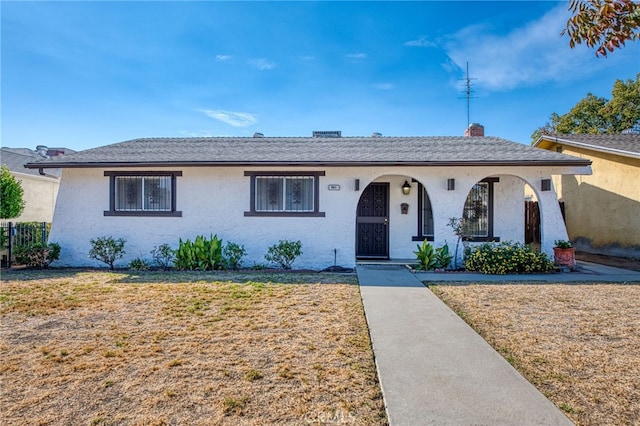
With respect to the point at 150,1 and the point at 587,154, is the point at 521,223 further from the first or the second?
the point at 150,1

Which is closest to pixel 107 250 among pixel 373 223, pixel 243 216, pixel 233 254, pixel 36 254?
pixel 36 254

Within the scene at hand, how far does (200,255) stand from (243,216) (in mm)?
1525

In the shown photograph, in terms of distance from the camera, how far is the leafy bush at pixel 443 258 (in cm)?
909

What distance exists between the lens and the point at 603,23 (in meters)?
2.86

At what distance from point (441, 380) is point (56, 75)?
15062 mm

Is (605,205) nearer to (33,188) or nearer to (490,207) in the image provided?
(490,207)

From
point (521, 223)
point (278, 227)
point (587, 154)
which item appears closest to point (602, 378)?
point (278, 227)

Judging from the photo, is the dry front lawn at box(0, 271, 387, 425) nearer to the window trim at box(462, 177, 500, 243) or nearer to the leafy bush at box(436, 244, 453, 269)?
the leafy bush at box(436, 244, 453, 269)

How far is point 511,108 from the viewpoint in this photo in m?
16.5

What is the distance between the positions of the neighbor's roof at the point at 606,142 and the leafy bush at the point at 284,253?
35.6 feet

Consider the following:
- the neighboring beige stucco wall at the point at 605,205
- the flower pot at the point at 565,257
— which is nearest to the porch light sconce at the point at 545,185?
the flower pot at the point at 565,257

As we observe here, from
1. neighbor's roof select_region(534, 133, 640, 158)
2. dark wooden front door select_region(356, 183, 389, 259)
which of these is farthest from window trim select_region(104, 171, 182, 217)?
neighbor's roof select_region(534, 133, 640, 158)

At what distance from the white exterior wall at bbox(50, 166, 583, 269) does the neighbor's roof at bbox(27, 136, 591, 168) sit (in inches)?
14.2

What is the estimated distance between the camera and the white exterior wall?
9.48m
